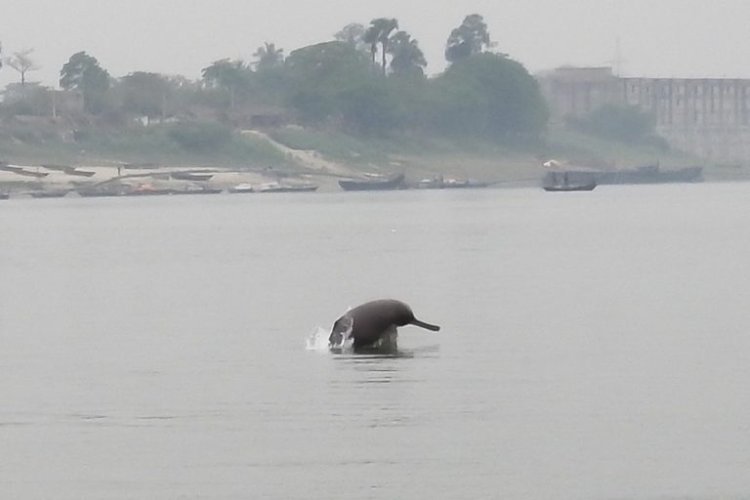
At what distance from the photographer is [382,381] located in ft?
110

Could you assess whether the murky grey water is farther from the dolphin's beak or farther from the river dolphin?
the river dolphin

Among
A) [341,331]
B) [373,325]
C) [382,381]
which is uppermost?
[373,325]

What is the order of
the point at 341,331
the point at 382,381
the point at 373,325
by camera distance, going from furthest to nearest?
the point at 341,331
the point at 373,325
the point at 382,381

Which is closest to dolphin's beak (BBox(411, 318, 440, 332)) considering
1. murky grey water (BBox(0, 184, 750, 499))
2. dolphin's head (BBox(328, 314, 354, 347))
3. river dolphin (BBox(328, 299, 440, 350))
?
river dolphin (BBox(328, 299, 440, 350))

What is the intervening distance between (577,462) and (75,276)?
39950 mm

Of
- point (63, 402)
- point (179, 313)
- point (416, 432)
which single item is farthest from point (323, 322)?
point (416, 432)

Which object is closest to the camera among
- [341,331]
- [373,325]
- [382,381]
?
[382,381]

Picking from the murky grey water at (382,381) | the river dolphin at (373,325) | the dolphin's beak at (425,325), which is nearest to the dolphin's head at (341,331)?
the river dolphin at (373,325)

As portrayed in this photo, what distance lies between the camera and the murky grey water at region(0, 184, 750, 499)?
83.1 ft

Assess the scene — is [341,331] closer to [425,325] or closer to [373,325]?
[373,325]

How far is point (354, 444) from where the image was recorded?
27359 millimetres

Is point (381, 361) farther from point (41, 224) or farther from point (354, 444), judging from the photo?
point (41, 224)

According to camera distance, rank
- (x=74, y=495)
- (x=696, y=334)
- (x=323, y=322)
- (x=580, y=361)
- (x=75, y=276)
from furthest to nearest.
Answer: (x=75, y=276) < (x=323, y=322) < (x=696, y=334) < (x=580, y=361) < (x=74, y=495)

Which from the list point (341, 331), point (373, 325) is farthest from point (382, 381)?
point (341, 331)
